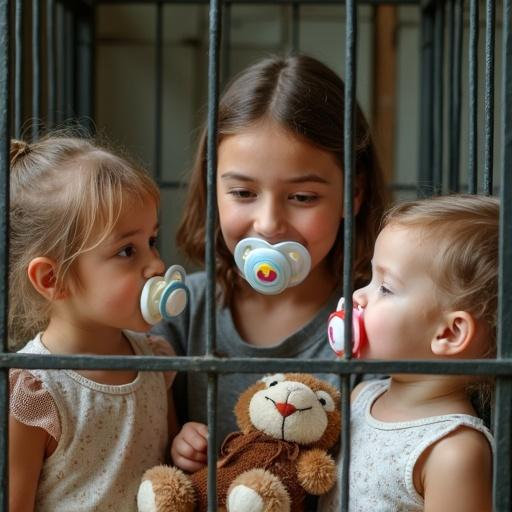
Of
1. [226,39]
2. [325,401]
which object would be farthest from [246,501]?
[226,39]

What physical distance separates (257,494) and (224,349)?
49 cm

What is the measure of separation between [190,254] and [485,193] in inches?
29.7

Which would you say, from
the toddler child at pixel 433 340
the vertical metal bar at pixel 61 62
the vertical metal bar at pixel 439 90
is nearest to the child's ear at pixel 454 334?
the toddler child at pixel 433 340

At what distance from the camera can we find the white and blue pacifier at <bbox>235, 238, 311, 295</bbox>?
1225 millimetres

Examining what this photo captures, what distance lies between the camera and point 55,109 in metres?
1.96

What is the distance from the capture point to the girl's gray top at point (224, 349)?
1514 mm

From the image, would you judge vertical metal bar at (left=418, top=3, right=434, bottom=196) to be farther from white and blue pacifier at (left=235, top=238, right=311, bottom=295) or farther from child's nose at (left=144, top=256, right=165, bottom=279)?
child's nose at (left=144, top=256, right=165, bottom=279)

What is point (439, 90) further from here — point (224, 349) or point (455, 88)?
point (224, 349)

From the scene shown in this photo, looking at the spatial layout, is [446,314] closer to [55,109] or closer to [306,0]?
[55,109]

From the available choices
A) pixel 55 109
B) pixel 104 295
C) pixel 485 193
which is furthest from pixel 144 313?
pixel 55 109

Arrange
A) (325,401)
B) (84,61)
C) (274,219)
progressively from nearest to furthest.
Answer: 1. (325,401)
2. (274,219)
3. (84,61)

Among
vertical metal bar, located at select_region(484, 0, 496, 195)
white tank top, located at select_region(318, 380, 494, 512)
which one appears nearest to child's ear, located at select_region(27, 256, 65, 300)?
white tank top, located at select_region(318, 380, 494, 512)

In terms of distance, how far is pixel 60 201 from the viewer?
1.21 metres

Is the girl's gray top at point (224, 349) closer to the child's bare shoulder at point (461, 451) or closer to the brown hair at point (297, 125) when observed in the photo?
the brown hair at point (297, 125)
